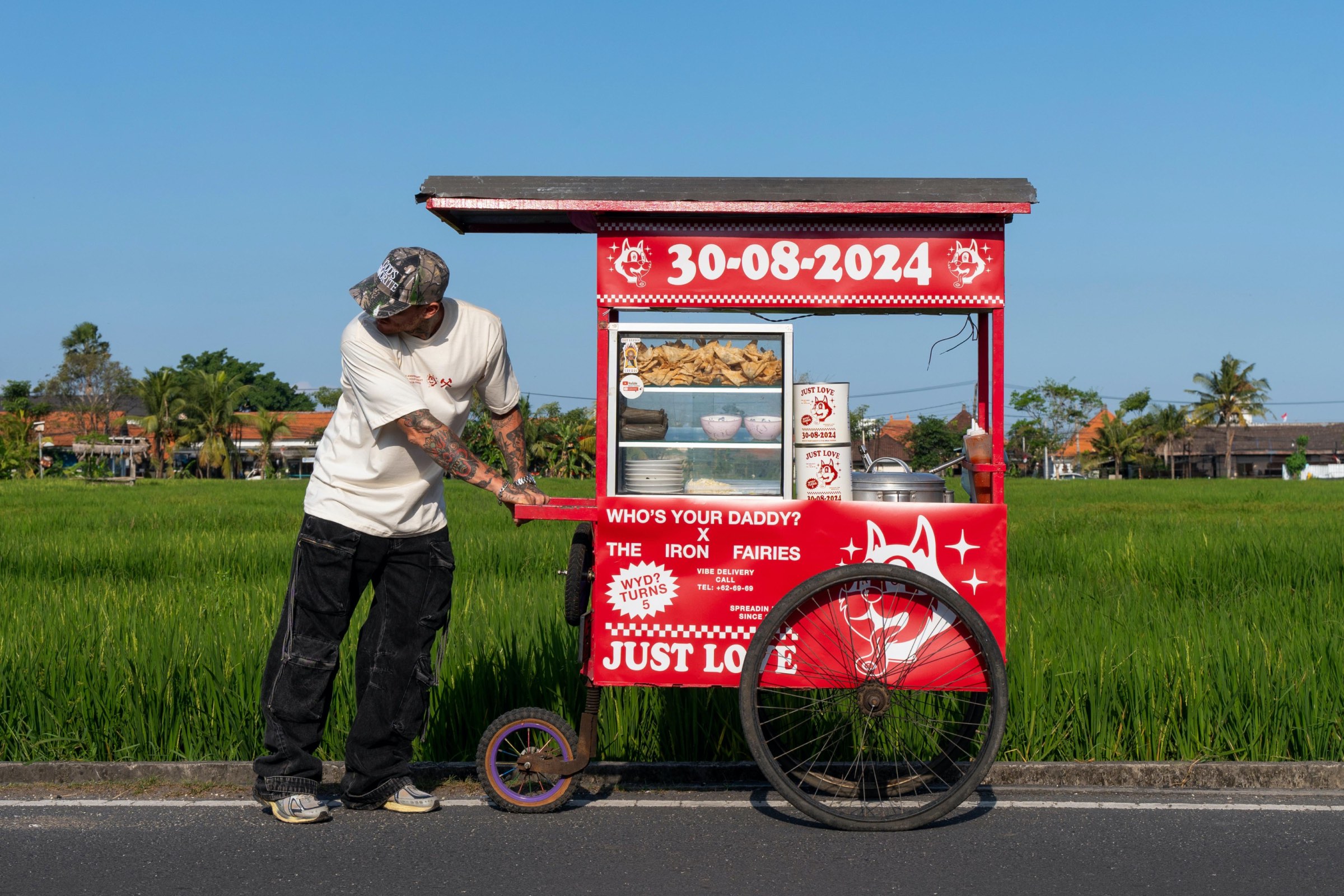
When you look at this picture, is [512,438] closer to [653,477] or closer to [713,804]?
[653,477]

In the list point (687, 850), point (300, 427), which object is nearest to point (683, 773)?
point (687, 850)

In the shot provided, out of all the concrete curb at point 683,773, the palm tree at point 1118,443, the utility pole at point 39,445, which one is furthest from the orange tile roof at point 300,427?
the concrete curb at point 683,773

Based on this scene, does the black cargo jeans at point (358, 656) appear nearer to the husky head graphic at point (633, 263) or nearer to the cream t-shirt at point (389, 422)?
the cream t-shirt at point (389, 422)

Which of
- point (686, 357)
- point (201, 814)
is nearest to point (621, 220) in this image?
point (686, 357)

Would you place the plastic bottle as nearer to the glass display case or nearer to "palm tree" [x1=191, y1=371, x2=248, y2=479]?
the glass display case

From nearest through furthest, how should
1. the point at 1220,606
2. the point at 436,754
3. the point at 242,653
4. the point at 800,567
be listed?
the point at 800,567
the point at 436,754
the point at 242,653
the point at 1220,606

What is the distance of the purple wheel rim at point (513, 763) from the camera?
426 centimetres

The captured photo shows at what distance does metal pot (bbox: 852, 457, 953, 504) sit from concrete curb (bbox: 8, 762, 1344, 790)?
1161 mm

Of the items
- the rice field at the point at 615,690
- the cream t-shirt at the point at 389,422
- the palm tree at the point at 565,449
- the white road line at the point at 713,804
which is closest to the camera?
the cream t-shirt at the point at 389,422

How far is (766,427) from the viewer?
14.8 ft

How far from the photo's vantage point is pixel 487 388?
14.6 feet

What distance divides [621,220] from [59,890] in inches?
114

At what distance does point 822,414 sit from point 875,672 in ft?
3.30

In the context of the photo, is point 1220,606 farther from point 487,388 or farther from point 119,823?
point 119,823
